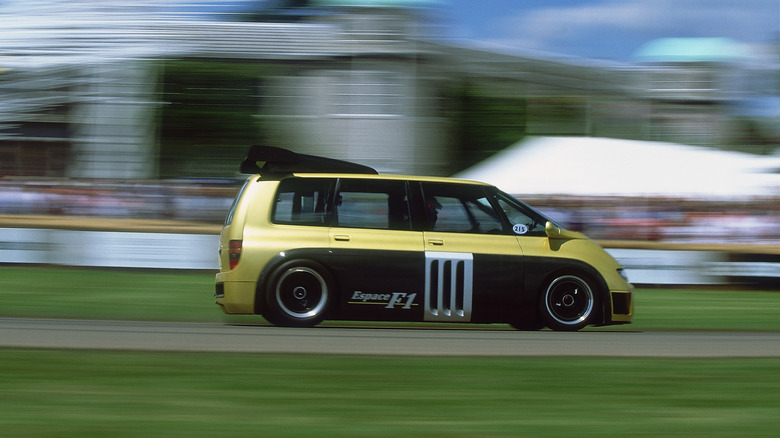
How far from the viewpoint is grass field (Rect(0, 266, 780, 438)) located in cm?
469

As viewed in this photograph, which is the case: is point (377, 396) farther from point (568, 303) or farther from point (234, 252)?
point (568, 303)

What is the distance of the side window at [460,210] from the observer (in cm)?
890

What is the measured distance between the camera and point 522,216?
9.12 meters

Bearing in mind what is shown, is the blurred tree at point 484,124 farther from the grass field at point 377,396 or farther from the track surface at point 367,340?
the grass field at point 377,396

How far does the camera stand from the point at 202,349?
7.12m

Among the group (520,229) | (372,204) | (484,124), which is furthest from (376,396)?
(484,124)

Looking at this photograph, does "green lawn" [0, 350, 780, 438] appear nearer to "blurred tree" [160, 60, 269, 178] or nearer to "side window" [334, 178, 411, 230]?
"side window" [334, 178, 411, 230]

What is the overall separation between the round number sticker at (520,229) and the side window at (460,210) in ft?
0.40

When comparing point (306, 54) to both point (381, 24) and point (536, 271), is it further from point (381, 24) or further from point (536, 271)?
point (536, 271)

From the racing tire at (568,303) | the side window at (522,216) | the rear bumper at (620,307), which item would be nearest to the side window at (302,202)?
the side window at (522,216)

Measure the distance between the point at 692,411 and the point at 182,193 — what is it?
20.2 m

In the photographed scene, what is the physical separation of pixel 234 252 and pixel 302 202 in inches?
28.5

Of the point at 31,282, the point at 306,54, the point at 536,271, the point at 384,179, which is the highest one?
the point at 306,54

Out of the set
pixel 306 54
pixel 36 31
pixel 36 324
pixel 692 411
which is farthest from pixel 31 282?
pixel 36 31
